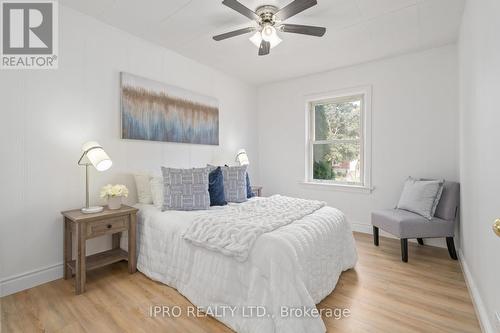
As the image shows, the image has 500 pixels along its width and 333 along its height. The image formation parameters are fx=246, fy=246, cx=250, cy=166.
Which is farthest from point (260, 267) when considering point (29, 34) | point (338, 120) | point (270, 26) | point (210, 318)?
point (338, 120)

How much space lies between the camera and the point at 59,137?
231cm

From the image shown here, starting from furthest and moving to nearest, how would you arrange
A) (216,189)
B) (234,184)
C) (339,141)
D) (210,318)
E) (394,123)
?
(339,141) → (394,123) → (234,184) → (216,189) → (210,318)

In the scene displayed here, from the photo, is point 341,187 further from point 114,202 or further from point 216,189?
point 114,202

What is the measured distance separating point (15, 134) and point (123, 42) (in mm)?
1432

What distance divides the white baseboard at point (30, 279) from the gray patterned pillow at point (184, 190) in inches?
43.4

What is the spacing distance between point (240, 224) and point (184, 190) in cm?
90

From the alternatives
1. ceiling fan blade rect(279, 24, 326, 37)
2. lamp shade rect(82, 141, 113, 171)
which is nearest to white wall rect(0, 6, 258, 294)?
lamp shade rect(82, 141, 113, 171)

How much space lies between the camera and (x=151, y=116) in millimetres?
3004

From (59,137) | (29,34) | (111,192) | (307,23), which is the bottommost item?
(111,192)

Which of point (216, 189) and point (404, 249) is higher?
point (216, 189)

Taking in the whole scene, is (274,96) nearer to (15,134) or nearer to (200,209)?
(200,209)

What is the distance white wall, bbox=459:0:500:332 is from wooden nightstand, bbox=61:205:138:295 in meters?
2.66

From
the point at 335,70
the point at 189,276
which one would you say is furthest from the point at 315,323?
the point at 335,70

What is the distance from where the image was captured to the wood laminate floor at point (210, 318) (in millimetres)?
1667
